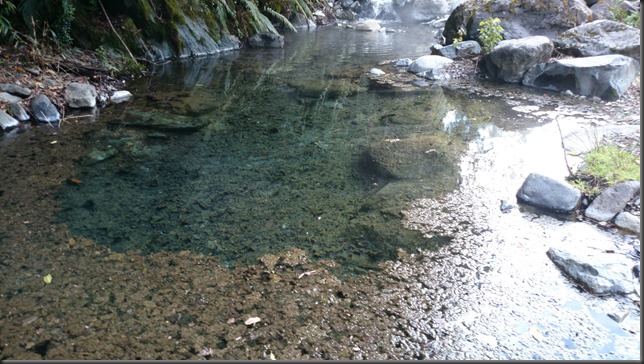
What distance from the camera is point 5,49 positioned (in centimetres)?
536

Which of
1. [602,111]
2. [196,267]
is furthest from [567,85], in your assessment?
[196,267]

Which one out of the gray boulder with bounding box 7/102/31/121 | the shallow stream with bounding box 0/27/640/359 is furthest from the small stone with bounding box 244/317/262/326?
the gray boulder with bounding box 7/102/31/121

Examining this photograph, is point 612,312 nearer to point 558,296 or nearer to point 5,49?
point 558,296

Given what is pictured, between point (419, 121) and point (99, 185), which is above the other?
point (99, 185)

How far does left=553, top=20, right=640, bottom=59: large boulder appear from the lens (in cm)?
619

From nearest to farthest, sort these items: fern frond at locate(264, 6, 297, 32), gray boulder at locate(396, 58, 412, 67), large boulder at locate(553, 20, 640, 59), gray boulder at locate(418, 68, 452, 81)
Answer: large boulder at locate(553, 20, 640, 59) < gray boulder at locate(418, 68, 452, 81) < gray boulder at locate(396, 58, 412, 67) < fern frond at locate(264, 6, 297, 32)

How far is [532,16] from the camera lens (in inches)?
303

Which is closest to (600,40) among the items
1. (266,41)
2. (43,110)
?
(266,41)

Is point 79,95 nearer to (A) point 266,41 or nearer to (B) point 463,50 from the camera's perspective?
(A) point 266,41

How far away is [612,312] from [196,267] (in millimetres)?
2060

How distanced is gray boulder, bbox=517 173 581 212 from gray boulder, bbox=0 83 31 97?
4737 mm

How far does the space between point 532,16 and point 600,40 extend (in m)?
1.50

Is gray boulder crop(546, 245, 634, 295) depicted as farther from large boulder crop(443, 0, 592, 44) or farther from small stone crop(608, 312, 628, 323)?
large boulder crop(443, 0, 592, 44)

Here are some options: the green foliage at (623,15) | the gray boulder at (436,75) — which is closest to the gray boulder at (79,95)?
the gray boulder at (436,75)
